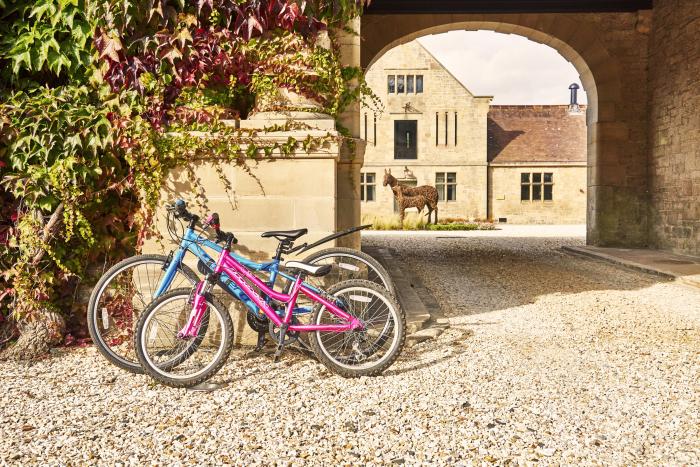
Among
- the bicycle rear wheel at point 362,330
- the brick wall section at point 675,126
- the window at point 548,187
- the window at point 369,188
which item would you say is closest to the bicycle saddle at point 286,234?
the bicycle rear wheel at point 362,330

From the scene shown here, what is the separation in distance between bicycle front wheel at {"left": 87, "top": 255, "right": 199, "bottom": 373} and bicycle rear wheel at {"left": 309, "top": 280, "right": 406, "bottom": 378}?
0.85 m

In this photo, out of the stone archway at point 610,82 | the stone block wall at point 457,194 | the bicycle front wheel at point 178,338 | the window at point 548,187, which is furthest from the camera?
the window at point 548,187

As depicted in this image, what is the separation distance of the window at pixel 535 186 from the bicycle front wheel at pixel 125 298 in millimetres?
26350

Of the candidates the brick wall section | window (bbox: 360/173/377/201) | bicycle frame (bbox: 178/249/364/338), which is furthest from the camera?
window (bbox: 360/173/377/201)

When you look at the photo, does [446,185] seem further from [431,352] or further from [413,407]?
[413,407]

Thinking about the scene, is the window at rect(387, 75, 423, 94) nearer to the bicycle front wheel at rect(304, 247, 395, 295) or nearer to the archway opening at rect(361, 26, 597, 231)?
the archway opening at rect(361, 26, 597, 231)

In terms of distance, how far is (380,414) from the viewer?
2.76 metres

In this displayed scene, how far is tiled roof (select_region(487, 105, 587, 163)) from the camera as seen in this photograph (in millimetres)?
28283

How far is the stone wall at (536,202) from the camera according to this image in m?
28.1

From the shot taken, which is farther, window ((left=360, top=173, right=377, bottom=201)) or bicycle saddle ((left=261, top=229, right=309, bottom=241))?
window ((left=360, top=173, right=377, bottom=201))

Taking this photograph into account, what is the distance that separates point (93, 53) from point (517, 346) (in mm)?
3624

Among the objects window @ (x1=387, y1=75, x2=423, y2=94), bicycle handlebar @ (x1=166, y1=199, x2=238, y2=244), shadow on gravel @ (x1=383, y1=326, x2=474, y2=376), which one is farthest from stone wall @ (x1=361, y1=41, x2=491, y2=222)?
bicycle handlebar @ (x1=166, y1=199, x2=238, y2=244)

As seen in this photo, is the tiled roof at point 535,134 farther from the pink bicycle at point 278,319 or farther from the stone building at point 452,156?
the pink bicycle at point 278,319

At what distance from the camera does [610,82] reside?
12008 mm
